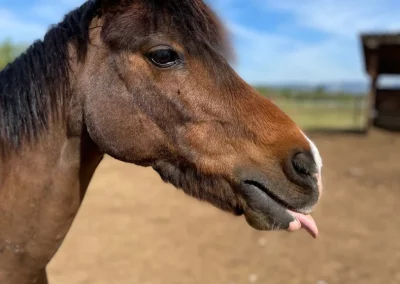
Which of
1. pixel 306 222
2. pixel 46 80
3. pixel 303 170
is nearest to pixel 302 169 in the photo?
pixel 303 170

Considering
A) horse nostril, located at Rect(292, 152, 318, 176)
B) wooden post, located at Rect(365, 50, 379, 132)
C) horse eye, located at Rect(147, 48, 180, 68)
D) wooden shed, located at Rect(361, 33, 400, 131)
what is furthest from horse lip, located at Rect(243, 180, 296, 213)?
wooden post, located at Rect(365, 50, 379, 132)

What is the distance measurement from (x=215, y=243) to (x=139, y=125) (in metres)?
4.46

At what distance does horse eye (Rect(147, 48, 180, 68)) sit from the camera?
1.76 m

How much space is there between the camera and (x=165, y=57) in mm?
1760

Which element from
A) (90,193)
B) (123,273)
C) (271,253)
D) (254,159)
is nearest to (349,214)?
(271,253)

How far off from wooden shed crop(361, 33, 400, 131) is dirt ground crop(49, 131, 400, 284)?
20.3ft

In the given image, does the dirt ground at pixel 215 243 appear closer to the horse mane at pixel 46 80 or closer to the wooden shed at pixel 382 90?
the horse mane at pixel 46 80

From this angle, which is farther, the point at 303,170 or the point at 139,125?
the point at 139,125

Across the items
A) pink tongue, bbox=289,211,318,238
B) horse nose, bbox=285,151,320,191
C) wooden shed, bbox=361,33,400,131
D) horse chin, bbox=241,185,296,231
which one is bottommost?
wooden shed, bbox=361,33,400,131

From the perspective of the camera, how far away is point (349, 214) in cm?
698

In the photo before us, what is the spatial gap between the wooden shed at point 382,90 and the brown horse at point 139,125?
43.7 ft

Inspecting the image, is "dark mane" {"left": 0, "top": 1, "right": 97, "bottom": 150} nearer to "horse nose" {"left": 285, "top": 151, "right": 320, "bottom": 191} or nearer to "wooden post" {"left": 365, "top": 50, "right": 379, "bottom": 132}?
"horse nose" {"left": 285, "top": 151, "right": 320, "bottom": 191}

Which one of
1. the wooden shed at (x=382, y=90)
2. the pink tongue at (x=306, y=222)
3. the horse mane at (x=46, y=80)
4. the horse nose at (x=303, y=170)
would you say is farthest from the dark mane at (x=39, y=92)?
the wooden shed at (x=382, y=90)

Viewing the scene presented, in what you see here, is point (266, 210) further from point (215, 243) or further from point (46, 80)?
point (215, 243)
